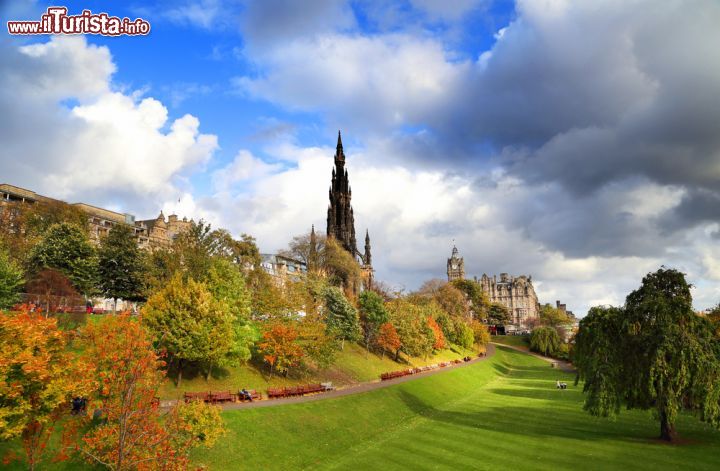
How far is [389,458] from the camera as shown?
29.5 m

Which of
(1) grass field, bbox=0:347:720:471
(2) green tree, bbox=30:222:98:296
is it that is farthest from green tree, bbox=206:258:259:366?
(2) green tree, bbox=30:222:98:296

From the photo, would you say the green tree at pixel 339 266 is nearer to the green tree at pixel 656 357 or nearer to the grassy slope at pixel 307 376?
the grassy slope at pixel 307 376

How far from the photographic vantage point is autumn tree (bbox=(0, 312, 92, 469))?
58.2 feet

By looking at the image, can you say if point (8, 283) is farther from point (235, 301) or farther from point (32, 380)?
point (32, 380)

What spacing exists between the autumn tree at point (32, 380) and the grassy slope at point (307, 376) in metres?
10.3

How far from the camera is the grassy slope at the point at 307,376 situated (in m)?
37.6

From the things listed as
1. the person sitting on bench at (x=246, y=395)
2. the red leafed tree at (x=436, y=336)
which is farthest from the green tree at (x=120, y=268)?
the red leafed tree at (x=436, y=336)

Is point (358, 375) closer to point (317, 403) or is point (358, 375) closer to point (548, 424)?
point (317, 403)

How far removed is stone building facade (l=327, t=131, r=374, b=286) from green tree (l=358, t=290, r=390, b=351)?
1625 inches

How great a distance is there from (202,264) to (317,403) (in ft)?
72.8

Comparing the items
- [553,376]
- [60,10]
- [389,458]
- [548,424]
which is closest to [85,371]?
[389,458]

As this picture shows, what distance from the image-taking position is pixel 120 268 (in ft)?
174

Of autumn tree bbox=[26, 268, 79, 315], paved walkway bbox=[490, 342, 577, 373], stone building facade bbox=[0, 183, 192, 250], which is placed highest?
stone building facade bbox=[0, 183, 192, 250]

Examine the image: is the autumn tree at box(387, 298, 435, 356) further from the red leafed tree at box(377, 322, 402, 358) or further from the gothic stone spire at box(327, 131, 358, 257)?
the gothic stone spire at box(327, 131, 358, 257)
